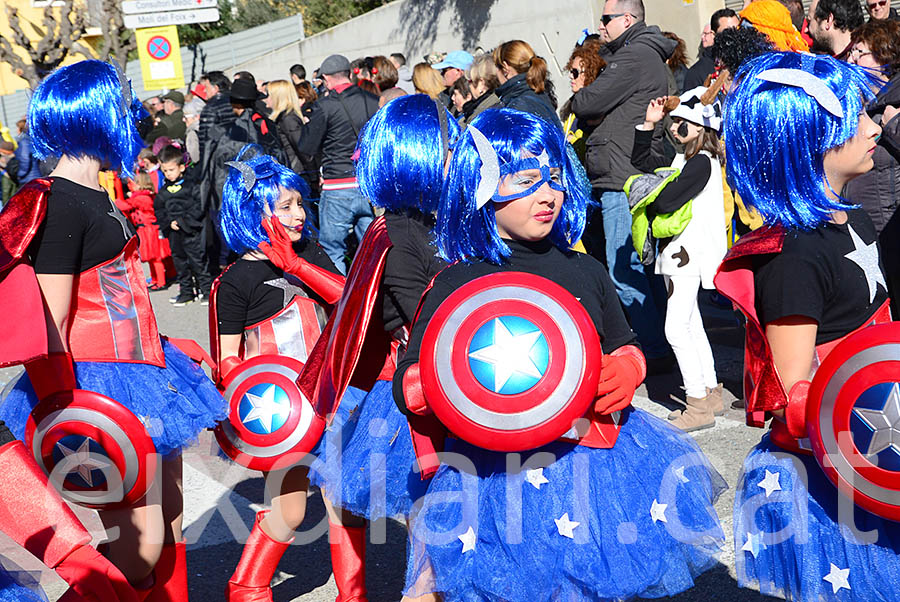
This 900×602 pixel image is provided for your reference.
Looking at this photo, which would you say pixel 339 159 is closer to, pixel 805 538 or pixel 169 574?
pixel 169 574

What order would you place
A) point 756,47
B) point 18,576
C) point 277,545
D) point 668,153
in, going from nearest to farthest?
point 18,576 → point 277,545 → point 756,47 → point 668,153

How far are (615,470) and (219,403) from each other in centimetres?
142

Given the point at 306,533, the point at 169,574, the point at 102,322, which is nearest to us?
the point at 102,322

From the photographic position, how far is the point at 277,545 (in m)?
3.43

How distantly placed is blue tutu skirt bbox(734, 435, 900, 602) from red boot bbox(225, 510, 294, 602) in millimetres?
1661

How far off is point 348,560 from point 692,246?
2588 mm

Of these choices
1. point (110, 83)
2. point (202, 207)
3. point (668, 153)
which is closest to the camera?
point (110, 83)

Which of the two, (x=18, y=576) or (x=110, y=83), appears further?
(x=110, y=83)

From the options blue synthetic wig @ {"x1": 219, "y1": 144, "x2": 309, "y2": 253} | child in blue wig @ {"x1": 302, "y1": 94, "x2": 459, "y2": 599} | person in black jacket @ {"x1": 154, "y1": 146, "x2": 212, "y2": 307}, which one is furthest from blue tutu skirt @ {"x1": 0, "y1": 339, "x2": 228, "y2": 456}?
person in black jacket @ {"x1": 154, "y1": 146, "x2": 212, "y2": 307}

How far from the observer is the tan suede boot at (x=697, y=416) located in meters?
4.95

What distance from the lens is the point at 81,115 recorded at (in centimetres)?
301

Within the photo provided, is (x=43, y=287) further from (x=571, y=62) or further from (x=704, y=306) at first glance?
(x=704, y=306)

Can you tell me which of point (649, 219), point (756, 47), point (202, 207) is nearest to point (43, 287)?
point (649, 219)

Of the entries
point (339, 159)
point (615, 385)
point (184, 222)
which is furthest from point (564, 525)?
point (184, 222)
